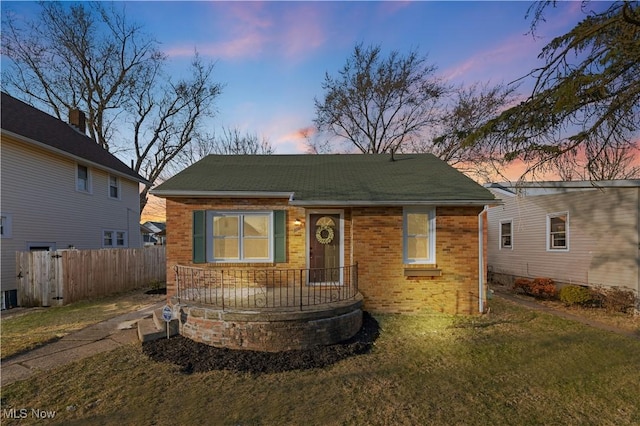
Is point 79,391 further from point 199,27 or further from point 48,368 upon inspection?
point 199,27

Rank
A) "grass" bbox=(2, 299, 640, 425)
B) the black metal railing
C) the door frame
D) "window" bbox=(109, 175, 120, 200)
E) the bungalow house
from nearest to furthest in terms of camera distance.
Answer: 1. "grass" bbox=(2, 299, 640, 425)
2. the black metal railing
3. the bungalow house
4. the door frame
5. "window" bbox=(109, 175, 120, 200)

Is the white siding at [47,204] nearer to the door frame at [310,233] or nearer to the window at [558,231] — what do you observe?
the door frame at [310,233]

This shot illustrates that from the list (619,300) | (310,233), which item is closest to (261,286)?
(310,233)

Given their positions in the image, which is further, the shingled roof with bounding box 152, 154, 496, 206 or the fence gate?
the fence gate

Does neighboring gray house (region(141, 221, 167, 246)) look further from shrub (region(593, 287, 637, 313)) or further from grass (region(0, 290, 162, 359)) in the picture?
shrub (region(593, 287, 637, 313))

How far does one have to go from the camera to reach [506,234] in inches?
547

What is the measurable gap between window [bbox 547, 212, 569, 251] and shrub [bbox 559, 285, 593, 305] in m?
1.48

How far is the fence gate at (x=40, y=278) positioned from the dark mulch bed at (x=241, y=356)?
20.2 feet

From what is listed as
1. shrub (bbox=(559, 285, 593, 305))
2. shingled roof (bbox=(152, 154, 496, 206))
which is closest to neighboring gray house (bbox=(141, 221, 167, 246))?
shingled roof (bbox=(152, 154, 496, 206))

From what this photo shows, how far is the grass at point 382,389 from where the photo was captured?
394cm

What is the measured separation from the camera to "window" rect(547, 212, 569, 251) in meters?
10.9

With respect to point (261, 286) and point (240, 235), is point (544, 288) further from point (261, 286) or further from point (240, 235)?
point (240, 235)

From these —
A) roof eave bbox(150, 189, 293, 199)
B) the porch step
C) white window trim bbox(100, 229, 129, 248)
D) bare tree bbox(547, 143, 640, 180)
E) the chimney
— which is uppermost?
the chimney

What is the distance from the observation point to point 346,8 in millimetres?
10531
